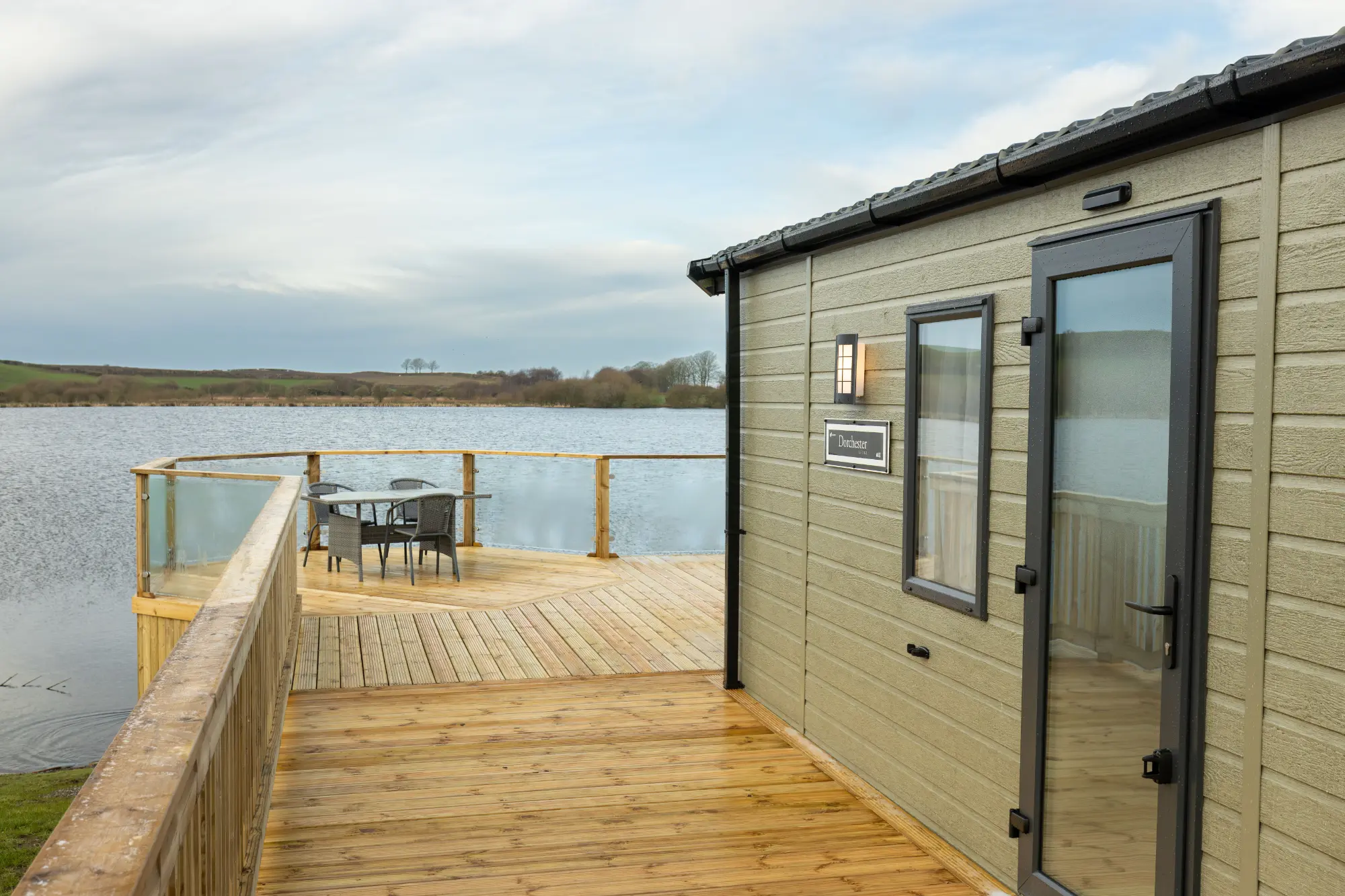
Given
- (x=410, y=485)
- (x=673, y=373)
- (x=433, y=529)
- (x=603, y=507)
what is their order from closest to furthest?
(x=433, y=529) → (x=603, y=507) → (x=673, y=373) → (x=410, y=485)

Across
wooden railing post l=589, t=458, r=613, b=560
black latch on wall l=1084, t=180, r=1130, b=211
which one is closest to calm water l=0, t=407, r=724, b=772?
wooden railing post l=589, t=458, r=613, b=560

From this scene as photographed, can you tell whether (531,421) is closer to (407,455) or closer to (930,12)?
(407,455)

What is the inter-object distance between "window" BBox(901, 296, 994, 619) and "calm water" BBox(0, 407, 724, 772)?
403cm

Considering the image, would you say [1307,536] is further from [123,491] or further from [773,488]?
[123,491]

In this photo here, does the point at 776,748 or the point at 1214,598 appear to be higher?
the point at 1214,598

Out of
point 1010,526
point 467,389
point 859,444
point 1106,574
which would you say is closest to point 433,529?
point 859,444

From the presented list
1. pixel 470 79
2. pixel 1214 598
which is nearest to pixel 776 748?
pixel 1214 598

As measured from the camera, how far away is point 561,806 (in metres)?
3.88

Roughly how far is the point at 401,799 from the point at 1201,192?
3.38 meters

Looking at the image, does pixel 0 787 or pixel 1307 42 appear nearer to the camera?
pixel 1307 42

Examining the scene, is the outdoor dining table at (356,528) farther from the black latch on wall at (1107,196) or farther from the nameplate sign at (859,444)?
the black latch on wall at (1107,196)

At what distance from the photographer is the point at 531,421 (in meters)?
13.2

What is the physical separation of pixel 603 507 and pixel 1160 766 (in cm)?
757

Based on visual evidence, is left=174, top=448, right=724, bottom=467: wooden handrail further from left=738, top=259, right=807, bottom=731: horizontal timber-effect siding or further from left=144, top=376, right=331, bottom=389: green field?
left=144, top=376, right=331, bottom=389: green field
